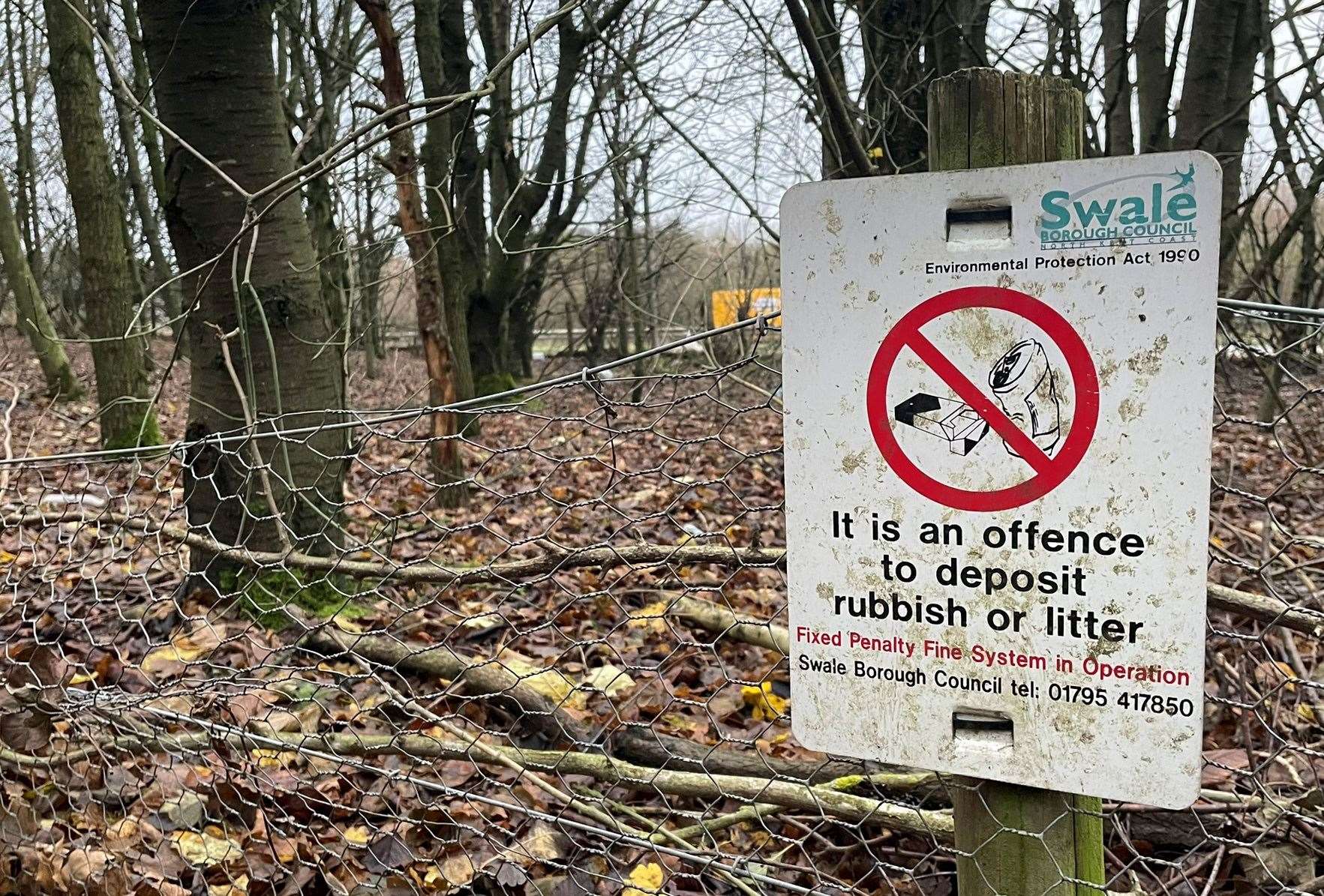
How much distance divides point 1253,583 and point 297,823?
3.29 meters

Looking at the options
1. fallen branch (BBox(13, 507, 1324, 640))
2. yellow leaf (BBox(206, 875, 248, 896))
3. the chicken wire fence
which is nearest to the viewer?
fallen branch (BBox(13, 507, 1324, 640))

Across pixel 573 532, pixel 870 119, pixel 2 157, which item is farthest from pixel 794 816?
pixel 2 157

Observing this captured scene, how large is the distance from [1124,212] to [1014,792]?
2.72ft

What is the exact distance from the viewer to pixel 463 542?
17.6 feet

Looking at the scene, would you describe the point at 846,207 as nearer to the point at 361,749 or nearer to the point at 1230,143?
the point at 361,749

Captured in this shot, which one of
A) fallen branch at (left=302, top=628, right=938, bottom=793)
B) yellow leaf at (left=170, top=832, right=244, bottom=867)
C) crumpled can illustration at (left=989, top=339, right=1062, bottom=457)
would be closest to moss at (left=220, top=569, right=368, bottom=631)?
fallen branch at (left=302, top=628, right=938, bottom=793)

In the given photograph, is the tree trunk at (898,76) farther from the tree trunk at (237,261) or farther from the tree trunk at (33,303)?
the tree trunk at (33,303)

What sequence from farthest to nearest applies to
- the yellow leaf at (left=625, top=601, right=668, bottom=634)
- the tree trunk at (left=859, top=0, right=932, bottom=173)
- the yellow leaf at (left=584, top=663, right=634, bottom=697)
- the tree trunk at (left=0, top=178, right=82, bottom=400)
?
1. the tree trunk at (left=0, top=178, right=82, bottom=400)
2. the tree trunk at (left=859, top=0, right=932, bottom=173)
3. the yellow leaf at (left=625, top=601, right=668, bottom=634)
4. the yellow leaf at (left=584, top=663, right=634, bottom=697)

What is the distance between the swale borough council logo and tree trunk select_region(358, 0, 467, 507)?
4889mm

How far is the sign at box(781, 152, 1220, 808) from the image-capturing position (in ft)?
4.11

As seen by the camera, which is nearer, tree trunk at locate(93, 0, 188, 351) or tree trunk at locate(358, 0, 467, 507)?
tree trunk at locate(358, 0, 467, 507)

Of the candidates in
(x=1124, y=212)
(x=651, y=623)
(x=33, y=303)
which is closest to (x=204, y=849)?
(x=651, y=623)

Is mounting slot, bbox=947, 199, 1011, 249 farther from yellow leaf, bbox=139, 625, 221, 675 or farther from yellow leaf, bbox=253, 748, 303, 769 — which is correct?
yellow leaf, bbox=139, 625, 221, 675

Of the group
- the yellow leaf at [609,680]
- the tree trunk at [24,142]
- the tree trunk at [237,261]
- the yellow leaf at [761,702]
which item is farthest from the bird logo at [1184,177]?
the tree trunk at [24,142]
